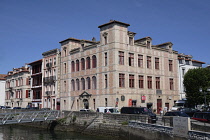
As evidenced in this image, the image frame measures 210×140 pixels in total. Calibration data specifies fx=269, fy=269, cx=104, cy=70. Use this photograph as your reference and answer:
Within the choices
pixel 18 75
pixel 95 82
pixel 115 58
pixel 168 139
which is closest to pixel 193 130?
pixel 168 139

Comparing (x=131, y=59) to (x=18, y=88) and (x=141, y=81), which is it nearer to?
(x=141, y=81)

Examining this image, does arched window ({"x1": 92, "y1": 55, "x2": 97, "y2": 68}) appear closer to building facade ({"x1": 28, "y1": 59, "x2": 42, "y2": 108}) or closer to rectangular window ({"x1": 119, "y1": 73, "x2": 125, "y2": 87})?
rectangular window ({"x1": 119, "y1": 73, "x2": 125, "y2": 87})

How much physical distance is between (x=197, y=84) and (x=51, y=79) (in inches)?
1204

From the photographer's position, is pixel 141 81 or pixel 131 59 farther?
pixel 141 81

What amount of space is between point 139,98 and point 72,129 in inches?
555

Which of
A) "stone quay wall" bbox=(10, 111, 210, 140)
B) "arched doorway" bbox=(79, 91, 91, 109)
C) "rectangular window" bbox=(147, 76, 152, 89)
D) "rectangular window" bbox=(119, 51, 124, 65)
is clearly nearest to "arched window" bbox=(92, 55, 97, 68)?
"rectangular window" bbox=(119, 51, 124, 65)

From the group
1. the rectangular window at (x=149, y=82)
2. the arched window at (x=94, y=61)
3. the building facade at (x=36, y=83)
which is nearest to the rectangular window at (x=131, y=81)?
the rectangular window at (x=149, y=82)

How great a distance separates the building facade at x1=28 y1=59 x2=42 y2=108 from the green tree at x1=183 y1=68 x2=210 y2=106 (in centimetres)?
3452

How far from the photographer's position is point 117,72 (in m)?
43.8

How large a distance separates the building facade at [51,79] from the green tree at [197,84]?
1058 inches

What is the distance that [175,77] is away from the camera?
53.1 metres

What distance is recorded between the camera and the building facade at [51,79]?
2286 inches

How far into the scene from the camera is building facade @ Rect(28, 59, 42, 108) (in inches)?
2569

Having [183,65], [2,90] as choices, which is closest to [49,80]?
[183,65]
